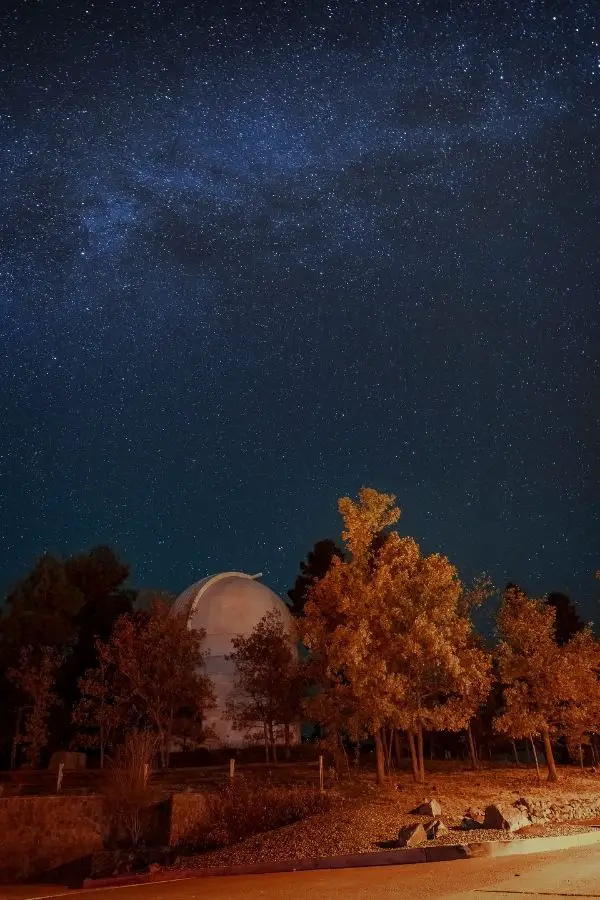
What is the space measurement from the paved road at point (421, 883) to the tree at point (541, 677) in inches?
623

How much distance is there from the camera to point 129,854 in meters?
16.3

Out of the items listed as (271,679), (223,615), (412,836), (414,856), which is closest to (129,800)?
(412,836)

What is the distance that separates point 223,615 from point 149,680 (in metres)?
12.9

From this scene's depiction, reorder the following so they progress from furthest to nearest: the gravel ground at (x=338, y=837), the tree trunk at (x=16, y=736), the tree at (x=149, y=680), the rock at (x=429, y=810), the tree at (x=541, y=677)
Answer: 1. the tree trunk at (x=16, y=736)
2. the tree at (x=149, y=680)
3. the tree at (x=541, y=677)
4. the rock at (x=429, y=810)
5. the gravel ground at (x=338, y=837)

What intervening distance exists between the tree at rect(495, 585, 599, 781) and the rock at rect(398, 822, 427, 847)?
1495cm

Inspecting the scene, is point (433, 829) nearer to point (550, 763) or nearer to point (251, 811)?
point (251, 811)

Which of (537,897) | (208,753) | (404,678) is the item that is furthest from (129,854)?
(208,753)

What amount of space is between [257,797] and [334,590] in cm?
602

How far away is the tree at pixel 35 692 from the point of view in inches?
1216

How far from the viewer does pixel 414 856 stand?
1030cm

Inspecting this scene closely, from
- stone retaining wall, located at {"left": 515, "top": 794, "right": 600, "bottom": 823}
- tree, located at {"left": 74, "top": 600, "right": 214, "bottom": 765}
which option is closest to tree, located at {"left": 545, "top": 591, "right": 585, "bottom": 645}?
tree, located at {"left": 74, "top": 600, "right": 214, "bottom": 765}

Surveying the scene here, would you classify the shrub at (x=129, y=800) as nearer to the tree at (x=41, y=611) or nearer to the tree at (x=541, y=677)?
the tree at (x=541, y=677)

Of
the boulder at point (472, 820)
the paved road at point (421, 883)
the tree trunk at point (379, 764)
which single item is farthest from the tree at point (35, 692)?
the paved road at point (421, 883)

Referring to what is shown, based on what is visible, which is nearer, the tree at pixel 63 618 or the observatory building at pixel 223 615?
the tree at pixel 63 618
